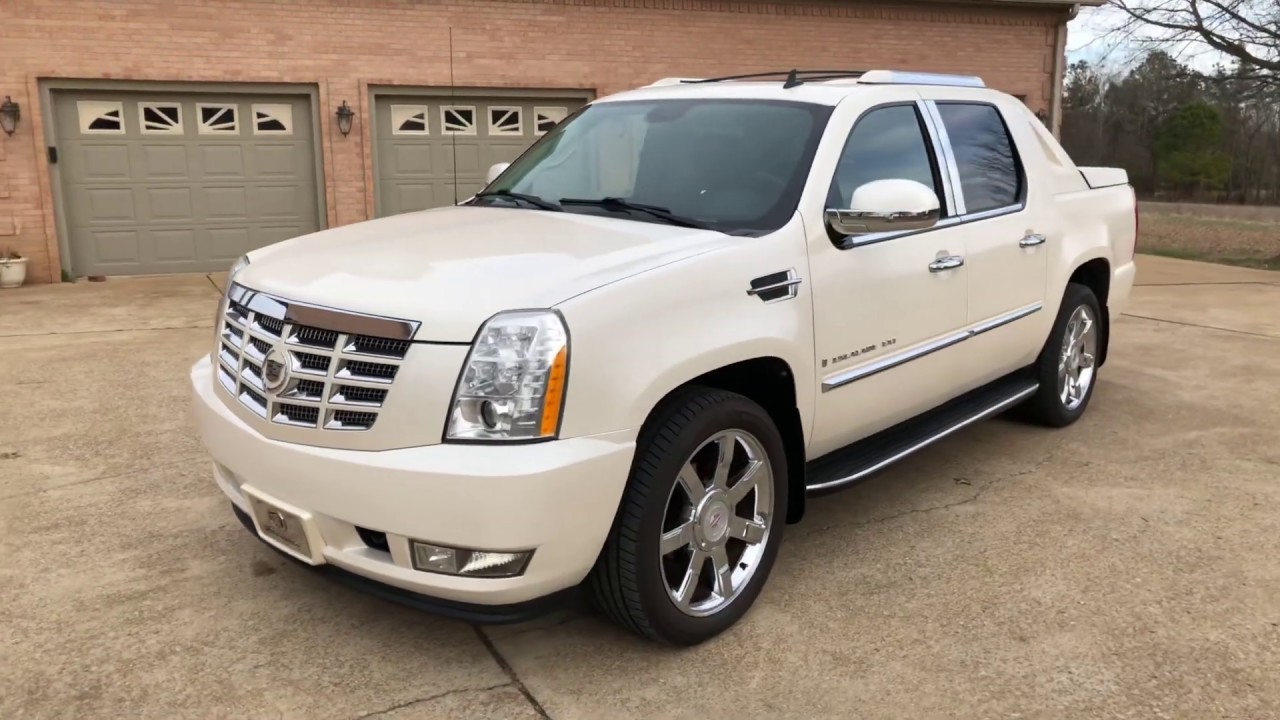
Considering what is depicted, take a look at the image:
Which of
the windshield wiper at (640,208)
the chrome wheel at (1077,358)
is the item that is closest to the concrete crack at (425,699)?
the windshield wiper at (640,208)

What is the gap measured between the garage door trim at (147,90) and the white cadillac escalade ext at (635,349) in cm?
867

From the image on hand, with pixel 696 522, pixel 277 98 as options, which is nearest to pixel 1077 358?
pixel 696 522

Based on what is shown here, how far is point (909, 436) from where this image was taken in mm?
4133

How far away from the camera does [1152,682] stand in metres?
2.98

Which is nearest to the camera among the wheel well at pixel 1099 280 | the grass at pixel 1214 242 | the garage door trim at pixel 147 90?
the wheel well at pixel 1099 280

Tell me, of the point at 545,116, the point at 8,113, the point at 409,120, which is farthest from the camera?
the point at 545,116

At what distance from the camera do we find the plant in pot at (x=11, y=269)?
1112 centimetres

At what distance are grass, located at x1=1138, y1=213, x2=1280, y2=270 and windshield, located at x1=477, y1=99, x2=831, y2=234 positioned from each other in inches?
559

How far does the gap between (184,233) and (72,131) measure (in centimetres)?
167

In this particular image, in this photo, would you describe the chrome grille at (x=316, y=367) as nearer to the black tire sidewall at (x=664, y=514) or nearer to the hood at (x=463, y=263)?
the hood at (x=463, y=263)

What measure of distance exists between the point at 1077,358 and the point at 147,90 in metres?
10.9

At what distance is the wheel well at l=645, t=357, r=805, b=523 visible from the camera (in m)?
3.29

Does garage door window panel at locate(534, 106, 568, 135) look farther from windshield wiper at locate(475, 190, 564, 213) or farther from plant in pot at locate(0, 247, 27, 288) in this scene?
windshield wiper at locate(475, 190, 564, 213)

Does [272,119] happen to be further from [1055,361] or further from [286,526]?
[286,526]
